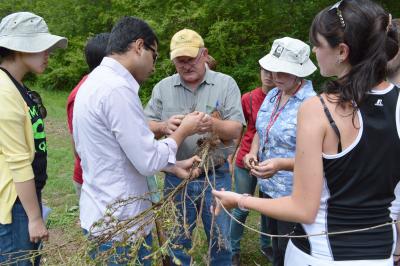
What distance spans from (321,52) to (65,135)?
27.0ft

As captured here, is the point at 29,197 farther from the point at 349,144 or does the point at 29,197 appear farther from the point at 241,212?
the point at 241,212

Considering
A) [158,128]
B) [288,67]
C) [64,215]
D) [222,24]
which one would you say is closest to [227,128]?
[158,128]

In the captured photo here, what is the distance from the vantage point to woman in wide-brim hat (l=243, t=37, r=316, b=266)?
9.43 ft

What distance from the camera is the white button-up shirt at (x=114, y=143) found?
2068 millimetres

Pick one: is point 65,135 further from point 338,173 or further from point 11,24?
point 338,173

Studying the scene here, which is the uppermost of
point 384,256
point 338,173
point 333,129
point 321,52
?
point 321,52

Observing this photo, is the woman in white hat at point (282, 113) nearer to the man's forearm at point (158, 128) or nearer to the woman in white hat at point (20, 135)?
the man's forearm at point (158, 128)

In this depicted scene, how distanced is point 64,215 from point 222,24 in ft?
21.8

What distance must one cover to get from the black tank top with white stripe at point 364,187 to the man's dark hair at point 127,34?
115 centimetres

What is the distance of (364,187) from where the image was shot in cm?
161

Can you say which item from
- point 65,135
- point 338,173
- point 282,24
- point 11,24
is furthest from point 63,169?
point 338,173

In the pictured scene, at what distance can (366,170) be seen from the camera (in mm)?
1575

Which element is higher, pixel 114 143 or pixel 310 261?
pixel 114 143

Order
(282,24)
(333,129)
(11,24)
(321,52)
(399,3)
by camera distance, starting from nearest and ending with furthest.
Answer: (333,129) < (321,52) < (11,24) < (399,3) < (282,24)
